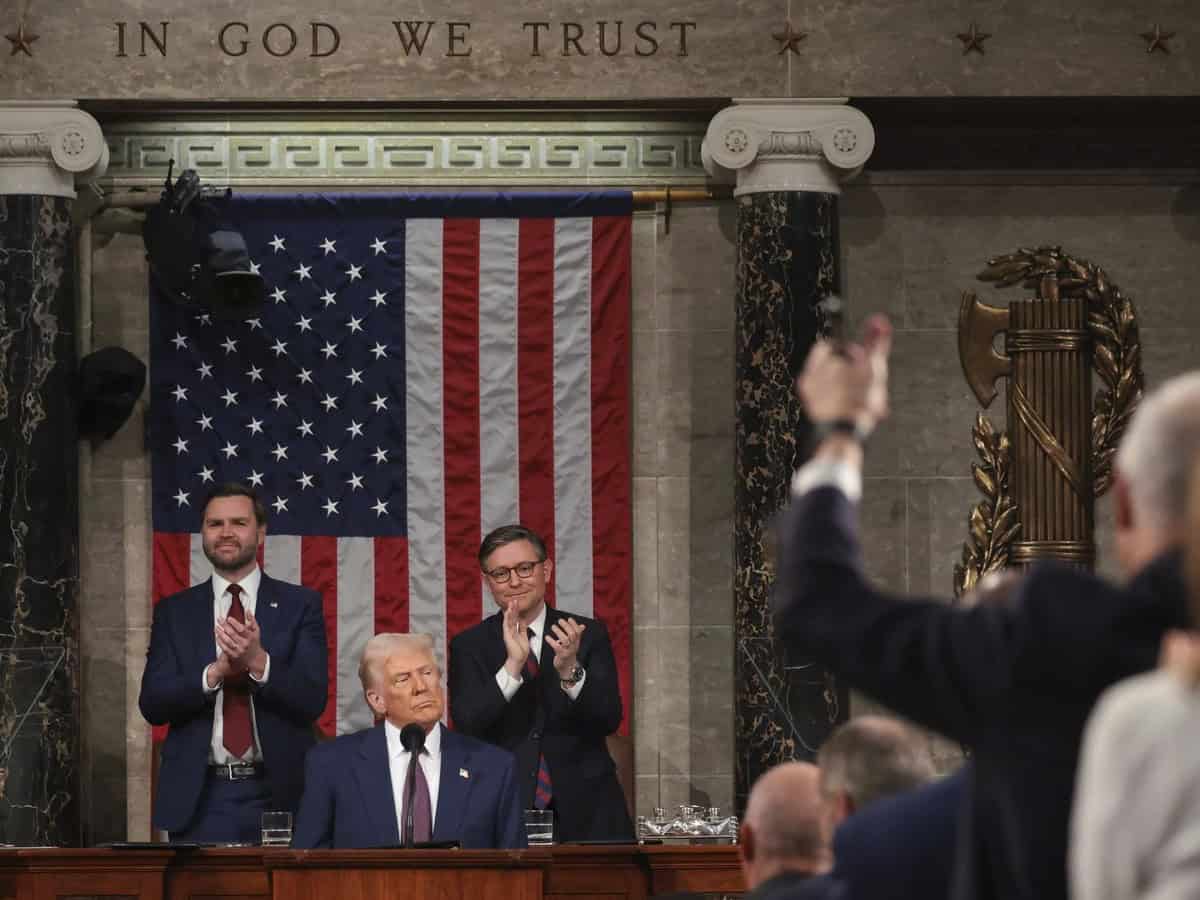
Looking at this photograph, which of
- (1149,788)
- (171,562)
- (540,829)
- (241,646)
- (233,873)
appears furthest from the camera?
(171,562)

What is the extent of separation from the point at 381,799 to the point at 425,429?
305cm

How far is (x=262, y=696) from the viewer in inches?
367

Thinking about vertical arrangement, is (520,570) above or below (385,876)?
above

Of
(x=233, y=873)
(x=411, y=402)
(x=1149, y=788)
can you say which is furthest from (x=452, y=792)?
(x=1149, y=788)

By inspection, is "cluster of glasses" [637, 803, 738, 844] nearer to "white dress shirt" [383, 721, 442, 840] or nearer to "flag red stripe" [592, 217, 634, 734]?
"white dress shirt" [383, 721, 442, 840]

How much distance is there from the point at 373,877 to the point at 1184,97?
18.4ft

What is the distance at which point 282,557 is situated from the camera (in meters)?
10.5

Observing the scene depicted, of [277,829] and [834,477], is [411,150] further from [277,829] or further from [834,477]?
[834,477]

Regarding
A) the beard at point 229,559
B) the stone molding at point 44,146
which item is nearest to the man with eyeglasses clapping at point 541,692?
the beard at point 229,559

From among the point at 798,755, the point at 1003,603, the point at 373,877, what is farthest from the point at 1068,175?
the point at 1003,603

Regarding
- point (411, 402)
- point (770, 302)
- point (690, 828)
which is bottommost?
point (690, 828)

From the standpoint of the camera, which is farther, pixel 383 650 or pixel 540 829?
pixel 540 829

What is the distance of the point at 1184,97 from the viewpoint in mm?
10305

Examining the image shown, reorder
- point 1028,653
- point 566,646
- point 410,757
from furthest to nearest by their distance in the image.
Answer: point 566,646, point 410,757, point 1028,653
